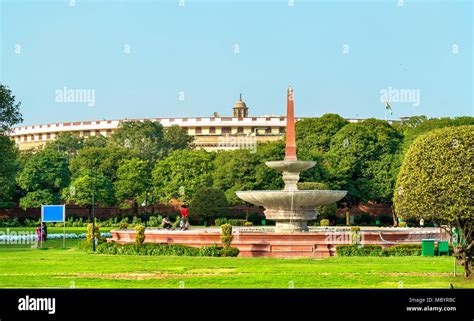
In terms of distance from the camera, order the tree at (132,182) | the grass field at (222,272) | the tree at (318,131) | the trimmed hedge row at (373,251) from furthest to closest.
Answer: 1. the tree at (132,182)
2. the tree at (318,131)
3. the trimmed hedge row at (373,251)
4. the grass field at (222,272)

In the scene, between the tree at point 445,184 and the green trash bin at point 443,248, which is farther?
the green trash bin at point 443,248

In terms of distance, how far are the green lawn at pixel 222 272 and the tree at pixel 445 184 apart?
55.6 inches

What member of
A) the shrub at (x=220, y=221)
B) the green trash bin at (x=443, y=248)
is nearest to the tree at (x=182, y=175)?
the shrub at (x=220, y=221)

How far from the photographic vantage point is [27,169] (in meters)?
63.6

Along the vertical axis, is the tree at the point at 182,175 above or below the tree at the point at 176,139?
below

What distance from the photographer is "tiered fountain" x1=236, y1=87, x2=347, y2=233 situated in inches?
1266

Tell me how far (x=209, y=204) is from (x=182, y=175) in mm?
14717

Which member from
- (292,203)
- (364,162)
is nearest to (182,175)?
(364,162)

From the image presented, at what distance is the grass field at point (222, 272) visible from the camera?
1947 cm

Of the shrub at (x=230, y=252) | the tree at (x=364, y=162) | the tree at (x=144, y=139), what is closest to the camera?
the shrub at (x=230, y=252)

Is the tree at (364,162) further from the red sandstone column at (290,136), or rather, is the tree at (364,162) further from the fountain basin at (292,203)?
the fountain basin at (292,203)

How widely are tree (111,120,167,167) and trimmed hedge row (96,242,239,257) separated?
5159 cm

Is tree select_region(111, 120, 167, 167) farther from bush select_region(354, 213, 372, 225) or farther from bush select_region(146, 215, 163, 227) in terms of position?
bush select_region(354, 213, 372, 225)
